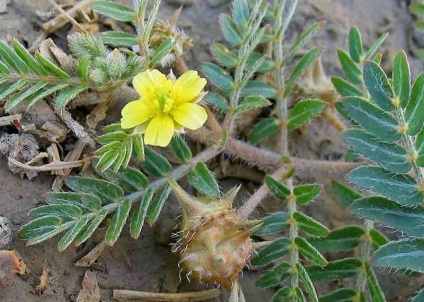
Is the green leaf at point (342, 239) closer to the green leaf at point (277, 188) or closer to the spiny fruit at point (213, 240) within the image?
the green leaf at point (277, 188)

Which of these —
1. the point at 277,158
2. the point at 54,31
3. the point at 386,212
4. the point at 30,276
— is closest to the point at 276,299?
the point at 386,212

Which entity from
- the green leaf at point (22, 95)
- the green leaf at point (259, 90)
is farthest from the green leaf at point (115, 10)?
the green leaf at point (259, 90)

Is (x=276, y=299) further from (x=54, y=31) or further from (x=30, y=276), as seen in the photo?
(x=54, y=31)

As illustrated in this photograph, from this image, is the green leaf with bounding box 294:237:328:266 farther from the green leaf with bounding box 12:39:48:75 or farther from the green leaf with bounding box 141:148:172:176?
the green leaf with bounding box 12:39:48:75

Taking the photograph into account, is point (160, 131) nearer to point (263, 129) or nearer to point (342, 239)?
point (263, 129)

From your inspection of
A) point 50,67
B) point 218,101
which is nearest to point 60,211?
point 50,67
